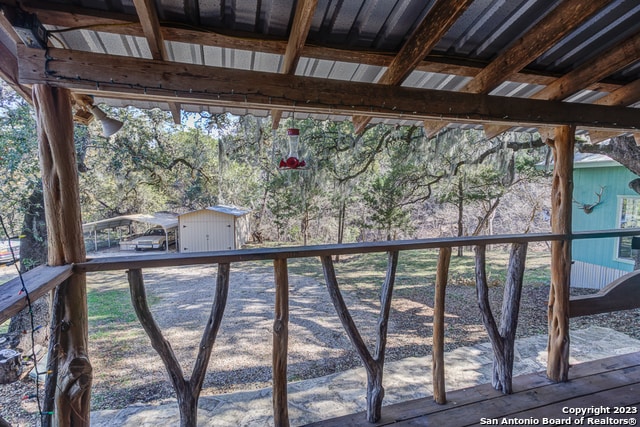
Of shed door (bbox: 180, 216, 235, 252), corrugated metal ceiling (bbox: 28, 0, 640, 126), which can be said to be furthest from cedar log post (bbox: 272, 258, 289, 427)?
shed door (bbox: 180, 216, 235, 252)

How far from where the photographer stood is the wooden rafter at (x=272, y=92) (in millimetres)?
1393

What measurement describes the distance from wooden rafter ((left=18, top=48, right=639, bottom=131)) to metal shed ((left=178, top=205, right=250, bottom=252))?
818cm

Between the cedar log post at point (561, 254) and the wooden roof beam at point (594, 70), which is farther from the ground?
the wooden roof beam at point (594, 70)

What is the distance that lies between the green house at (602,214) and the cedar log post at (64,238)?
8240mm

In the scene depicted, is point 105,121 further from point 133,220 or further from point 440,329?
point 133,220

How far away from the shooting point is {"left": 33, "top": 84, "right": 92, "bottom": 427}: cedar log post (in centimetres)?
135

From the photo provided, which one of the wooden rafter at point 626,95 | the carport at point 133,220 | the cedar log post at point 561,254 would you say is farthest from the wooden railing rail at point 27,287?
the carport at point 133,220

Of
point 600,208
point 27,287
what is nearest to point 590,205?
point 600,208

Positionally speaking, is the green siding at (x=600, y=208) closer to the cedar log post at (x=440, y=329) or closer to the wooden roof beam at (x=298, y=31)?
the cedar log post at (x=440, y=329)

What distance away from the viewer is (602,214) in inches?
266

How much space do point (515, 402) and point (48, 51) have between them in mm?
2891

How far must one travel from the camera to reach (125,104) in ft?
6.61

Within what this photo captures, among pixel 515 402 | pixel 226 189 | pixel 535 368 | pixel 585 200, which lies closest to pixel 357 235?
pixel 226 189

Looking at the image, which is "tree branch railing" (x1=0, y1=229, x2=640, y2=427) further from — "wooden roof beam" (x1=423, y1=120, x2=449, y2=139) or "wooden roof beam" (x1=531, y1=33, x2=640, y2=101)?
"wooden roof beam" (x1=531, y1=33, x2=640, y2=101)
